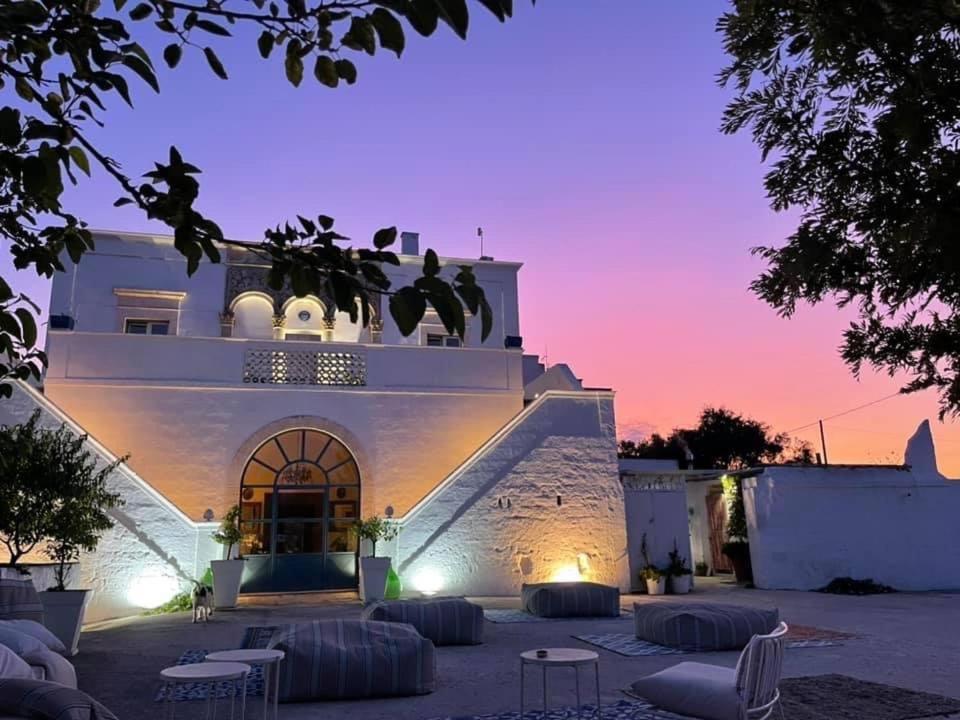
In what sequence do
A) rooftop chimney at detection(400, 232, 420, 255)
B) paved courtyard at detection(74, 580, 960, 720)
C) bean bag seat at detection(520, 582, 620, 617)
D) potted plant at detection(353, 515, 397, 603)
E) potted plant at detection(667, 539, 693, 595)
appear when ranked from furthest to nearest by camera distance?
1. rooftop chimney at detection(400, 232, 420, 255)
2. potted plant at detection(667, 539, 693, 595)
3. potted plant at detection(353, 515, 397, 603)
4. bean bag seat at detection(520, 582, 620, 617)
5. paved courtyard at detection(74, 580, 960, 720)

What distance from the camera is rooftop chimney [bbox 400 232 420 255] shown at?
724 inches

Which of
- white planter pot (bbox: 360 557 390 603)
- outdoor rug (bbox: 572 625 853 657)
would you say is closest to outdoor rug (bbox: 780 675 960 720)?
outdoor rug (bbox: 572 625 853 657)

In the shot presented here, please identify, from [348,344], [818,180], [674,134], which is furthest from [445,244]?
[818,180]

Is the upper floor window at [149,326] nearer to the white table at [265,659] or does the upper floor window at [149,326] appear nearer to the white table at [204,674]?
the white table at [265,659]

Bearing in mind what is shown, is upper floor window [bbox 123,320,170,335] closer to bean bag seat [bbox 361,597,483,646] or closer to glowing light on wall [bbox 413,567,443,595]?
glowing light on wall [bbox 413,567,443,595]

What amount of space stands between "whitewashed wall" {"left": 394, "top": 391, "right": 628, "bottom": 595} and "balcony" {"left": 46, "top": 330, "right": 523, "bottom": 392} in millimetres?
1907

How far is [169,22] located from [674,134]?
3340mm

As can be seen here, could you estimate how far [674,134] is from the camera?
4.37 meters

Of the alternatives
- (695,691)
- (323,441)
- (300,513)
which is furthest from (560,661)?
(323,441)

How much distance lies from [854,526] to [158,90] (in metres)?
16.9

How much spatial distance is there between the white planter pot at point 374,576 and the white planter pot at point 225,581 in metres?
2.06

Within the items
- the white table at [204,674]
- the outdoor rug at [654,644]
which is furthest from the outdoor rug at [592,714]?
the outdoor rug at [654,644]

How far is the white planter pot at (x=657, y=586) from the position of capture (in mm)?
14023

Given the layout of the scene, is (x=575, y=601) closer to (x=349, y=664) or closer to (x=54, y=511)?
(x=349, y=664)
